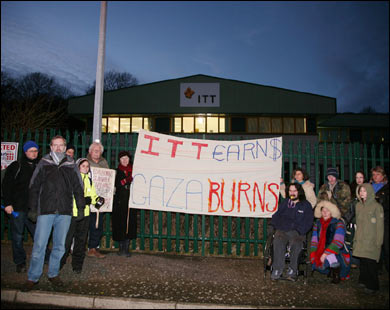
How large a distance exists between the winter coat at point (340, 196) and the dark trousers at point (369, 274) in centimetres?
95

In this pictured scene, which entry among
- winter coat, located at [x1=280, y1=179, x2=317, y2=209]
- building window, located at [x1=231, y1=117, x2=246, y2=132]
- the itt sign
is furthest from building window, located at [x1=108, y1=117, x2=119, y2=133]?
winter coat, located at [x1=280, y1=179, x2=317, y2=209]

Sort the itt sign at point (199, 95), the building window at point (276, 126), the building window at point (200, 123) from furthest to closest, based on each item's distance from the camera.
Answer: the building window at point (200, 123), the building window at point (276, 126), the itt sign at point (199, 95)

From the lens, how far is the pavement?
3.86m

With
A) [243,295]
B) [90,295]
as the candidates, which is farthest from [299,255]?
[90,295]

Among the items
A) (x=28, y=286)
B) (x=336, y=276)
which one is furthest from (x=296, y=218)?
(x=28, y=286)

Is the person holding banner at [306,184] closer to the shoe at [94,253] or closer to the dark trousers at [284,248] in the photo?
the dark trousers at [284,248]

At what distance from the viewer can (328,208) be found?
16.3 ft

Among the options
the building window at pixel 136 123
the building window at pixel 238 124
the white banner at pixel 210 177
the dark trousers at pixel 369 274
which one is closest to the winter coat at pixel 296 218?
the white banner at pixel 210 177

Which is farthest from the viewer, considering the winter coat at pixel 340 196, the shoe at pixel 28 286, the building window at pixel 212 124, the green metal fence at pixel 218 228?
the building window at pixel 212 124

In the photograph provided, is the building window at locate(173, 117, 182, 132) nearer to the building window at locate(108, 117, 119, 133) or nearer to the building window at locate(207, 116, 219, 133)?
the building window at locate(207, 116, 219, 133)

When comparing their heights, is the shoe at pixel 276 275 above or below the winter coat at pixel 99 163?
below

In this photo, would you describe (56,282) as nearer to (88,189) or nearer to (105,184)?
(88,189)

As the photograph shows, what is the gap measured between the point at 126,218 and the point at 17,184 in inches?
79.4

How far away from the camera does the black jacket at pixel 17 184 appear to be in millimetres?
4668
